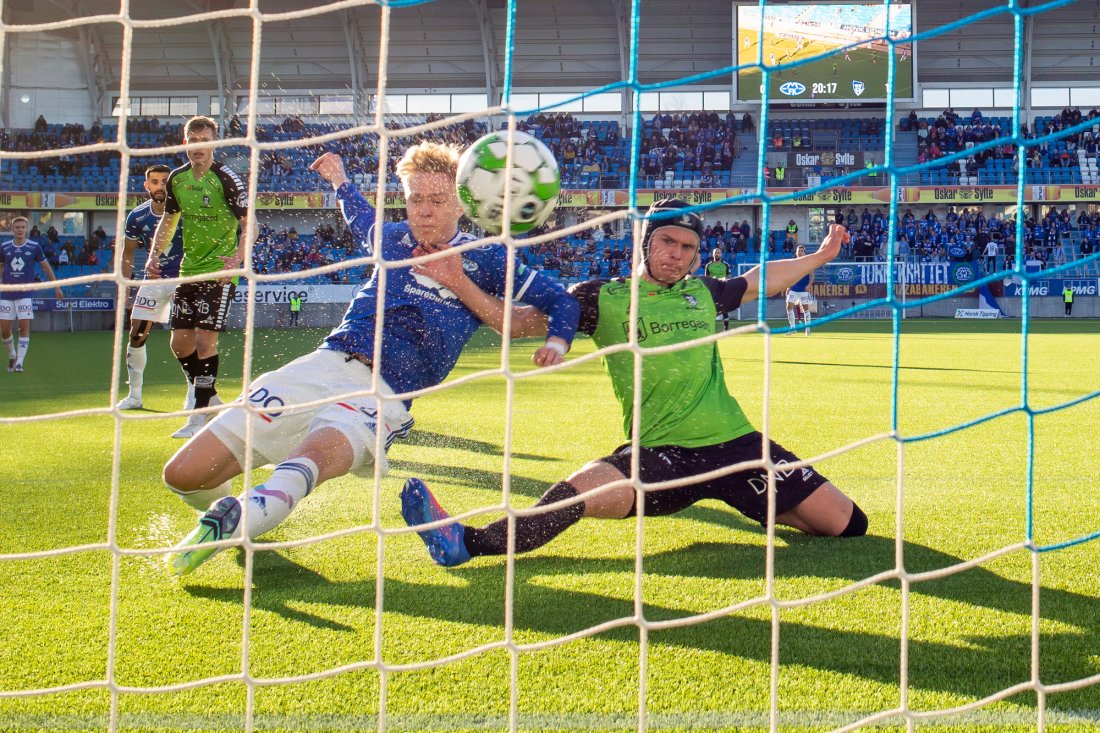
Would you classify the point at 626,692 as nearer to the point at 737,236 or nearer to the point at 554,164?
the point at 554,164

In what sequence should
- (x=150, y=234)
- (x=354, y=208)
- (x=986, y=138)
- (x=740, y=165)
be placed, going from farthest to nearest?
1. (x=740, y=165)
2. (x=986, y=138)
3. (x=150, y=234)
4. (x=354, y=208)

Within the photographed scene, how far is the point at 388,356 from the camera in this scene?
366 cm

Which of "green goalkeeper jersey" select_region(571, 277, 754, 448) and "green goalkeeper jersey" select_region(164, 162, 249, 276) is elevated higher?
"green goalkeeper jersey" select_region(164, 162, 249, 276)

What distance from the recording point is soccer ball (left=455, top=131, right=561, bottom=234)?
3.62 metres

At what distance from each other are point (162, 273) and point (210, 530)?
4.72 meters

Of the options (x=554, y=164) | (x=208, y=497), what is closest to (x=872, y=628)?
(x=554, y=164)

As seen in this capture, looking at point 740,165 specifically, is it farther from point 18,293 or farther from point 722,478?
point 722,478

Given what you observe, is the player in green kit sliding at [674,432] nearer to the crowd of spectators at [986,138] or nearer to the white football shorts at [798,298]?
the white football shorts at [798,298]

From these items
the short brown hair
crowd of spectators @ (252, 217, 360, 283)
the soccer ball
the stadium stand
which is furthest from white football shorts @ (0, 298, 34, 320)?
the stadium stand

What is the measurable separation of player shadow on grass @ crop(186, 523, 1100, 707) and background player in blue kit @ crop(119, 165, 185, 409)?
13.2 ft

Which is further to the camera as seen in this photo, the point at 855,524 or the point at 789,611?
the point at 855,524

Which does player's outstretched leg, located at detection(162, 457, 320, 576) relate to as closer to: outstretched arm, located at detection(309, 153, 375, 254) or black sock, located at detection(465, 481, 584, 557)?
Answer: black sock, located at detection(465, 481, 584, 557)

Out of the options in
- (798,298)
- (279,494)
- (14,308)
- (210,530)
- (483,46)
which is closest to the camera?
(210,530)

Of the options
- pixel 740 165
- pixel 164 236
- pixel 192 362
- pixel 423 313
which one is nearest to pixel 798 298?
pixel 192 362
